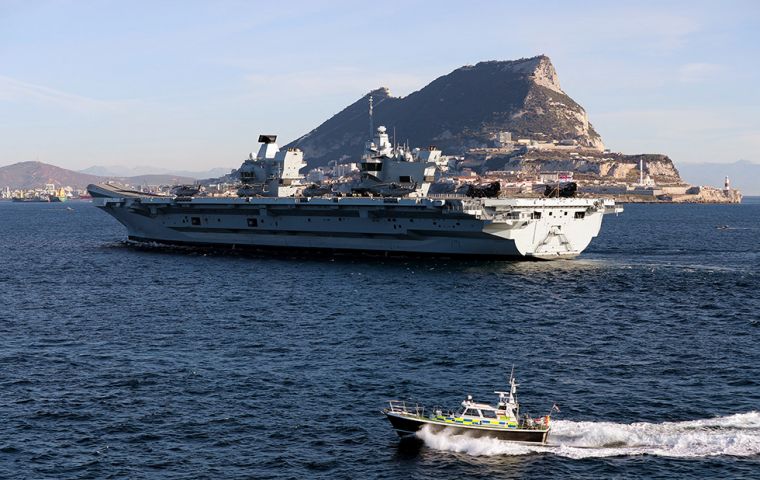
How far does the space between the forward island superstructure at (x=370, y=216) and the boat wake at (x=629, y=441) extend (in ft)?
95.8

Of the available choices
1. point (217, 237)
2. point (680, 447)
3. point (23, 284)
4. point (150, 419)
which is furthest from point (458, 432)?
point (217, 237)

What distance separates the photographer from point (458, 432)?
21984 mm

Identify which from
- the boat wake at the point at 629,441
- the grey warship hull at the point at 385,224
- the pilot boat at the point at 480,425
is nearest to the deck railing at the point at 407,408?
the pilot boat at the point at 480,425

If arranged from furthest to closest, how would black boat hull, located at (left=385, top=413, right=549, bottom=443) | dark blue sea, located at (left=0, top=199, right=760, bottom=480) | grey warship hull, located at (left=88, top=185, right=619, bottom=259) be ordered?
grey warship hull, located at (left=88, top=185, right=619, bottom=259) → black boat hull, located at (left=385, top=413, right=549, bottom=443) → dark blue sea, located at (left=0, top=199, right=760, bottom=480)

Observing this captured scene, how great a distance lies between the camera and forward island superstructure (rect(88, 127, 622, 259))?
5359 cm

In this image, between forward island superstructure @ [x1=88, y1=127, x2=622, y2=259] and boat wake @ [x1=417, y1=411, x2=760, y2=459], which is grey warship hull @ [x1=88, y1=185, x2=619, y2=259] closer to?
forward island superstructure @ [x1=88, y1=127, x2=622, y2=259]

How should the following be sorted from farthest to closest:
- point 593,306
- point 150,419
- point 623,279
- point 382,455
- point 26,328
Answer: point 623,279 → point 593,306 → point 26,328 → point 150,419 → point 382,455

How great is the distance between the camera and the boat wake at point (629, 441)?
2170cm

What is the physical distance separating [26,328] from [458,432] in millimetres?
22711

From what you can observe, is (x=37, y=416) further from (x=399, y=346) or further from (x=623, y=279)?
(x=623, y=279)

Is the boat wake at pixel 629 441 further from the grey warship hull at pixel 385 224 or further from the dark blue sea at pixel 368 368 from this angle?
the grey warship hull at pixel 385 224

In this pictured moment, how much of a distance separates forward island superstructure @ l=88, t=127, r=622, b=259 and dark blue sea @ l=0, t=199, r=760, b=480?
2416 millimetres

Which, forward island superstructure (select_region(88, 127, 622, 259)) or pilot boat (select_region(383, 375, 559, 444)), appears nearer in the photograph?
pilot boat (select_region(383, 375, 559, 444))

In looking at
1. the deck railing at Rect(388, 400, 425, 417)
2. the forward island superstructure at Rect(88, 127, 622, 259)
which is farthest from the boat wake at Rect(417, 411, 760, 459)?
the forward island superstructure at Rect(88, 127, 622, 259)
